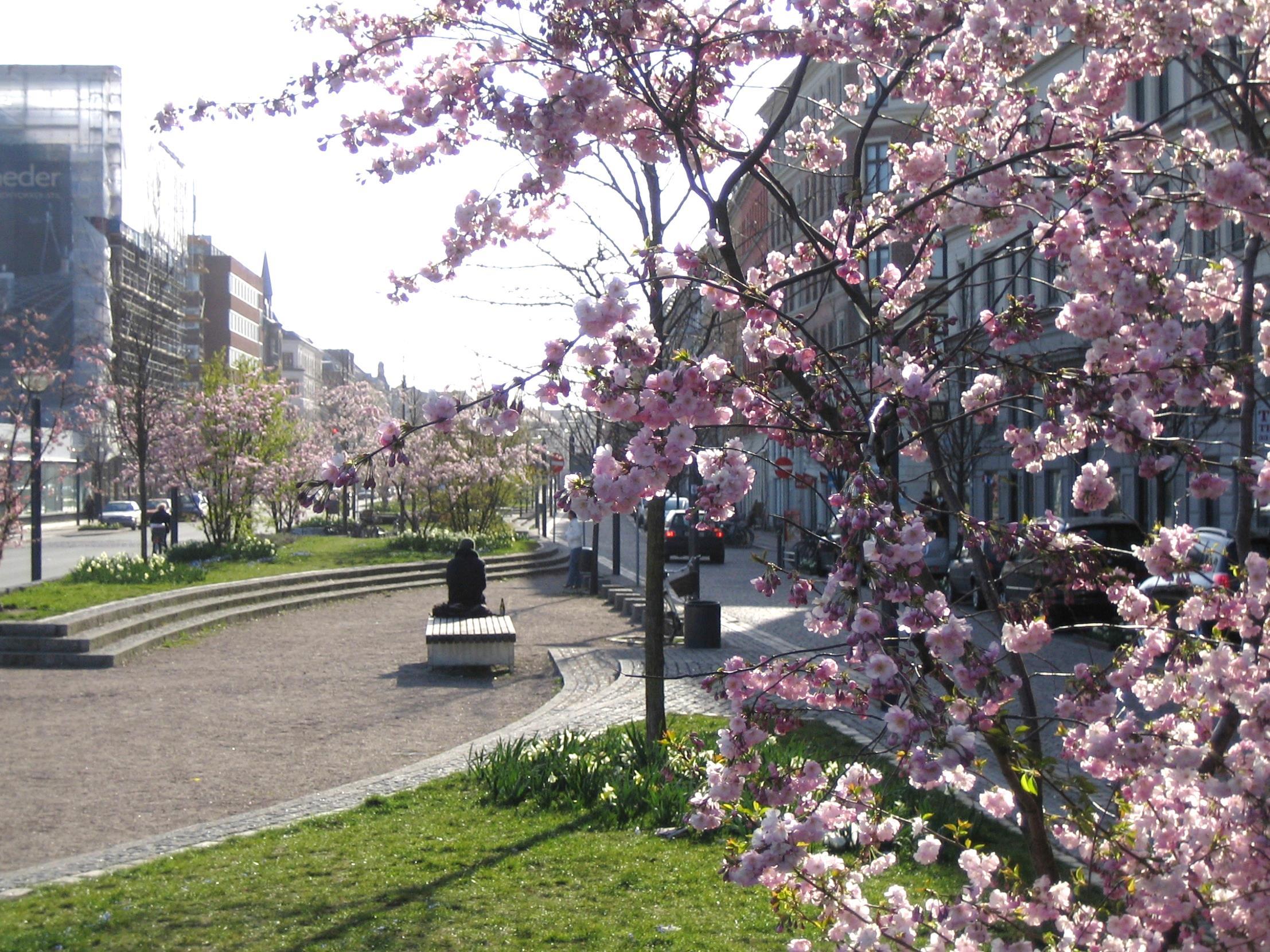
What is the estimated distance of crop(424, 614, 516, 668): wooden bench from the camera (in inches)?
673

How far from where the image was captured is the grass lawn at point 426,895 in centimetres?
639

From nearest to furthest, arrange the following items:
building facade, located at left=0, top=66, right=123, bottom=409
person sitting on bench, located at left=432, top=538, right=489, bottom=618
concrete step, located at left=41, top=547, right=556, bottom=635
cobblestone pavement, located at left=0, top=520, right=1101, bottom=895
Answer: cobblestone pavement, located at left=0, top=520, right=1101, bottom=895
concrete step, located at left=41, top=547, right=556, bottom=635
person sitting on bench, located at left=432, top=538, right=489, bottom=618
building facade, located at left=0, top=66, right=123, bottom=409

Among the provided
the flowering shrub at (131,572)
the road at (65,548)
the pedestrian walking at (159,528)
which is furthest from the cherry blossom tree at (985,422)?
the pedestrian walking at (159,528)

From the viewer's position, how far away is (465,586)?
19797 mm

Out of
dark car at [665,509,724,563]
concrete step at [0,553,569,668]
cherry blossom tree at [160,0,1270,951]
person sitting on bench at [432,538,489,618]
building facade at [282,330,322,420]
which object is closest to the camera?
cherry blossom tree at [160,0,1270,951]

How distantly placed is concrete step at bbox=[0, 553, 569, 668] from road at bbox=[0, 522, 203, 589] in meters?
4.41

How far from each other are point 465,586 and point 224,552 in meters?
15.3

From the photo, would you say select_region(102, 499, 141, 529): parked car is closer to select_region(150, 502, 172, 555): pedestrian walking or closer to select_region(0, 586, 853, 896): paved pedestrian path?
select_region(150, 502, 172, 555): pedestrian walking

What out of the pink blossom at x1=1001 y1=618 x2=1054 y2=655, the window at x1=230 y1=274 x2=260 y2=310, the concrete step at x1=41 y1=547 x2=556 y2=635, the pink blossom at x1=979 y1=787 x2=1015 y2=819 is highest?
the window at x1=230 y1=274 x2=260 y2=310

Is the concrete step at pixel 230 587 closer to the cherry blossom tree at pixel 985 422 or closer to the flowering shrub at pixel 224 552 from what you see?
the flowering shrub at pixel 224 552

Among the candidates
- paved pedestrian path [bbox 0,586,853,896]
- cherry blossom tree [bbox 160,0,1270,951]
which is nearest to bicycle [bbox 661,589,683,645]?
paved pedestrian path [bbox 0,586,853,896]

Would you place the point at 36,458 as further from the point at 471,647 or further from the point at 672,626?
the point at 471,647

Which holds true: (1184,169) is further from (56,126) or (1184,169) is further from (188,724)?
(56,126)

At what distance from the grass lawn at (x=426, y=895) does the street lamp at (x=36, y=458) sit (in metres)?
19.3
